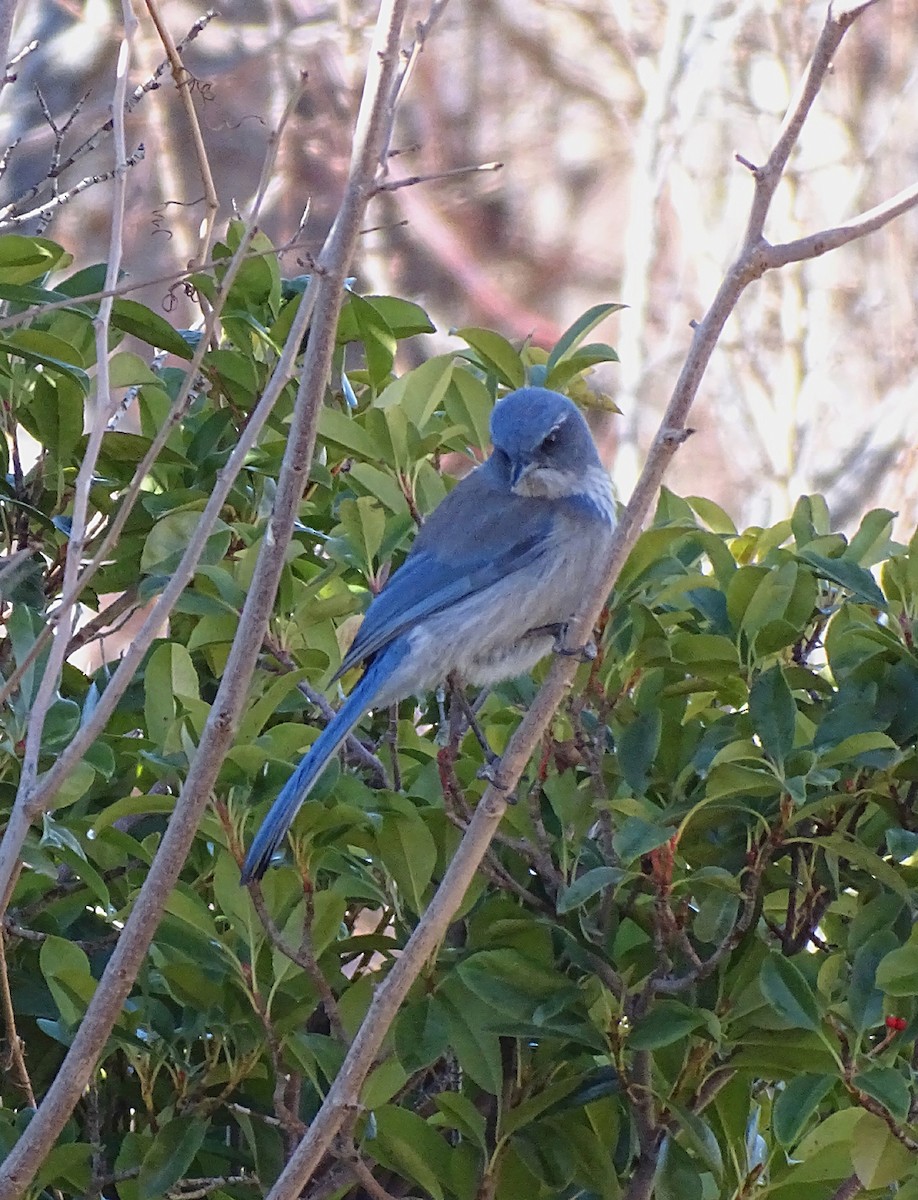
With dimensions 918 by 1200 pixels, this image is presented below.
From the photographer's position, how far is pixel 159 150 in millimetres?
6820

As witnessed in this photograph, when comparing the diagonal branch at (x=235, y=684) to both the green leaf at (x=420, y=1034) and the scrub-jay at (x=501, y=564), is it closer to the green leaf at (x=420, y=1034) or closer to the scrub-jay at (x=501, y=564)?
the green leaf at (x=420, y=1034)

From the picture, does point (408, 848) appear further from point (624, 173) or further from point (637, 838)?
point (624, 173)

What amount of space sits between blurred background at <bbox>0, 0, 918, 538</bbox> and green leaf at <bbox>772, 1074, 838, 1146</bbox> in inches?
178

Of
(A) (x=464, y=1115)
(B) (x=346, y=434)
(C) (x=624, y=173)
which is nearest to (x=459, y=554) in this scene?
(B) (x=346, y=434)

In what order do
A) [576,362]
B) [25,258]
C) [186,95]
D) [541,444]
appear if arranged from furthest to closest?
[541,444], [576,362], [25,258], [186,95]

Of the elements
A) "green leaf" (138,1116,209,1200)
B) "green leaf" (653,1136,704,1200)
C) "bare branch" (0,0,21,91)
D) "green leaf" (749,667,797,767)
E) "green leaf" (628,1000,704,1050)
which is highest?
"bare branch" (0,0,21,91)

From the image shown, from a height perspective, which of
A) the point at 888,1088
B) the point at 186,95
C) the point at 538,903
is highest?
the point at 186,95

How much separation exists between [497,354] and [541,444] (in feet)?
1.49

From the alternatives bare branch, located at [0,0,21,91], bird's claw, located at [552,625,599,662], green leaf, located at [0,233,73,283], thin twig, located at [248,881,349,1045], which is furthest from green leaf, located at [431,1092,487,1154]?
bare branch, located at [0,0,21,91]

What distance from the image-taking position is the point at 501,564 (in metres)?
2.67

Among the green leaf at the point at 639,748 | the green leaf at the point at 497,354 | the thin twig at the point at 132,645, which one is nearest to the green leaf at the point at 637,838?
the green leaf at the point at 639,748

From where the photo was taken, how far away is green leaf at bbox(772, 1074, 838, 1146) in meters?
1.45

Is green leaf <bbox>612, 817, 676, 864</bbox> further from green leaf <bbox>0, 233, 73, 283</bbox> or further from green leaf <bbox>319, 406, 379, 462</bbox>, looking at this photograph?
green leaf <bbox>0, 233, 73, 283</bbox>

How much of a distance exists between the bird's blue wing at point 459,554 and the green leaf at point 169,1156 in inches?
28.1
